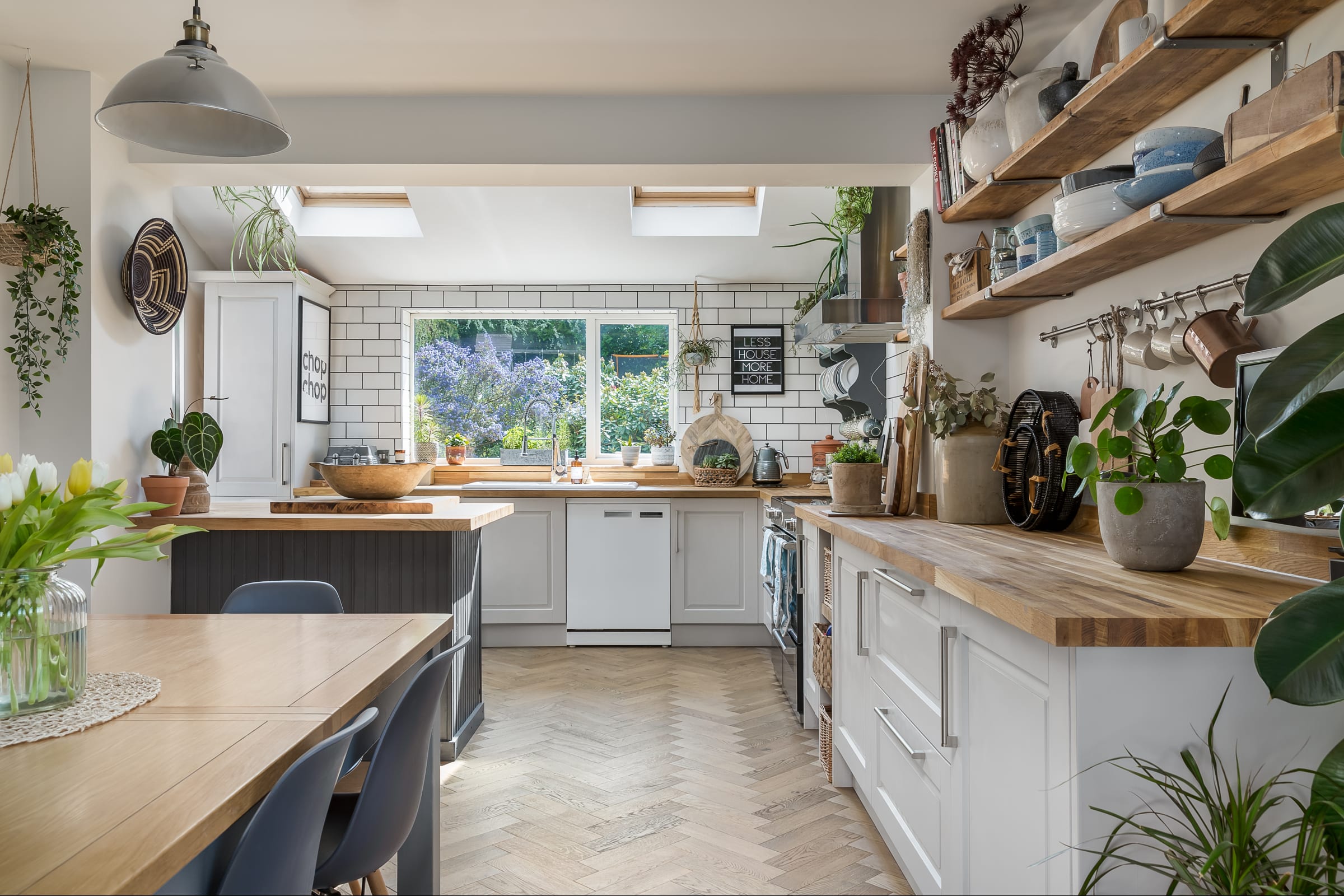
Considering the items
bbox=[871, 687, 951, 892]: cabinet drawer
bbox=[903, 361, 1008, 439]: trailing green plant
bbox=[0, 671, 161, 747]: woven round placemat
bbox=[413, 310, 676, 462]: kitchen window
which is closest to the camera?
bbox=[0, 671, 161, 747]: woven round placemat

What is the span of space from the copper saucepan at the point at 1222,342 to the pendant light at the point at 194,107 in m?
2.10

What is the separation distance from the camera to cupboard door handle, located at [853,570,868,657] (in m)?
2.36

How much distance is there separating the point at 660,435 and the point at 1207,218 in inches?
154

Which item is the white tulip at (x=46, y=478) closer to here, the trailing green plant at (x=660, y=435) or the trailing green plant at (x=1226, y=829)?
the trailing green plant at (x=1226, y=829)

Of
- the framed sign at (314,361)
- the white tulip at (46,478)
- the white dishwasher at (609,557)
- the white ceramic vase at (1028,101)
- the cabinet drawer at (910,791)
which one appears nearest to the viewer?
the white tulip at (46,478)

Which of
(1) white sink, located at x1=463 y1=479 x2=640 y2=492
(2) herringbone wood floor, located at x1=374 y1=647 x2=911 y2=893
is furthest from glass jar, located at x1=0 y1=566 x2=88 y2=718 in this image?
(1) white sink, located at x1=463 y1=479 x2=640 y2=492

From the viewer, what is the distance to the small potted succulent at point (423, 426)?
5.41 metres

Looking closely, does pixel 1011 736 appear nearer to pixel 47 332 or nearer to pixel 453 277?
pixel 47 332

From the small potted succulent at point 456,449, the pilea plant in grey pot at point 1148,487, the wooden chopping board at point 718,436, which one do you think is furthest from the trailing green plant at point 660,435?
the pilea plant in grey pot at point 1148,487

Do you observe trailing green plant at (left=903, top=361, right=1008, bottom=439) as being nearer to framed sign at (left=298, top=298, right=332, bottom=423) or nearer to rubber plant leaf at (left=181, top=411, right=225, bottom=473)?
rubber plant leaf at (left=181, top=411, right=225, bottom=473)

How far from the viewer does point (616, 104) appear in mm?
3186

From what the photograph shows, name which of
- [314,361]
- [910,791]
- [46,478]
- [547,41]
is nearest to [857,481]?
[910,791]

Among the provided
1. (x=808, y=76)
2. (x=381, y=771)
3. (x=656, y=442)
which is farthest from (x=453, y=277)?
(x=381, y=771)

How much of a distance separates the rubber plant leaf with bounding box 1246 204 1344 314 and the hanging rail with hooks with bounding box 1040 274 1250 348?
0.56 m
